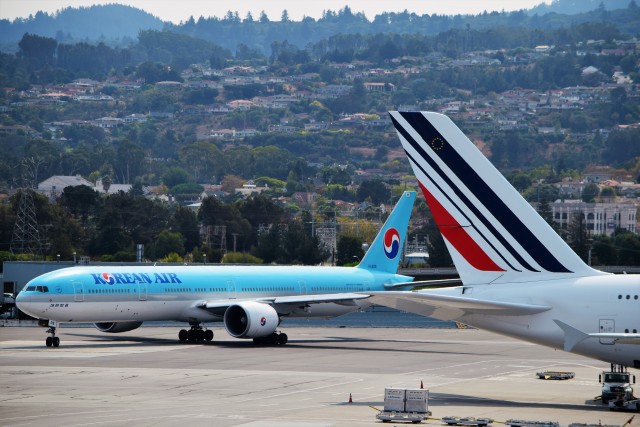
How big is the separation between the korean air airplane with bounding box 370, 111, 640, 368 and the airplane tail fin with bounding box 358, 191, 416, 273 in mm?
32454

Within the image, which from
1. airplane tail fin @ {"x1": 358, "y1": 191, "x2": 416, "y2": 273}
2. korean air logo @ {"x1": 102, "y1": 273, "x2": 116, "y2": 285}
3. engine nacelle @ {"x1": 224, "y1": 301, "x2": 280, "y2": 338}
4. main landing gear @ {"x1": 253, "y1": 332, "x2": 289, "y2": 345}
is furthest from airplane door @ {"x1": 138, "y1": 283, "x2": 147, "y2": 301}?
airplane tail fin @ {"x1": 358, "y1": 191, "x2": 416, "y2": 273}

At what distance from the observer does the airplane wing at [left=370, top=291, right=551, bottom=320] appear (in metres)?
32.1

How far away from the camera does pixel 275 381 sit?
136 ft

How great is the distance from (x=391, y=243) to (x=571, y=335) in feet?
114

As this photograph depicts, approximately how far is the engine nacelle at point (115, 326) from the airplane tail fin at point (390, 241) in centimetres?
1319

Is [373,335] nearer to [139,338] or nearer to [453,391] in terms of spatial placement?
[139,338]

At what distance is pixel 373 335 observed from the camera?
219 ft

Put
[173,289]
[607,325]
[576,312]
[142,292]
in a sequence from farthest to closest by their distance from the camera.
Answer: [173,289], [142,292], [576,312], [607,325]

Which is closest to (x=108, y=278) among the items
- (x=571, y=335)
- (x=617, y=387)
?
(x=617, y=387)

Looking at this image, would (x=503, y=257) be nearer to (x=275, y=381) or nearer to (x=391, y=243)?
(x=275, y=381)

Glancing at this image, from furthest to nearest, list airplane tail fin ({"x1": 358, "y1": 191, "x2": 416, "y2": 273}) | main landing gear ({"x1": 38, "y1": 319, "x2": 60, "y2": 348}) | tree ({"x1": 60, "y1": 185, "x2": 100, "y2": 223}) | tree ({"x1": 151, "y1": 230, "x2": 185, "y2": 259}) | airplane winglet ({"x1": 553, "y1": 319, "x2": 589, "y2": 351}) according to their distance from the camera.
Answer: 1. tree ({"x1": 60, "y1": 185, "x2": 100, "y2": 223})
2. tree ({"x1": 151, "y1": 230, "x2": 185, "y2": 259})
3. airplane tail fin ({"x1": 358, "y1": 191, "x2": 416, "y2": 273})
4. main landing gear ({"x1": 38, "y1": 319, "x2": 60, "y2": 348})
5. airplane winglet ({"x1": 553, "y1": 319, "x2": 589, "y2": 351})

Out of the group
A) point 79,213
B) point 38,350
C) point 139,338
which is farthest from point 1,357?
point 79,213

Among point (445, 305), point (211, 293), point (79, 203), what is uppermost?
point (79, 203)

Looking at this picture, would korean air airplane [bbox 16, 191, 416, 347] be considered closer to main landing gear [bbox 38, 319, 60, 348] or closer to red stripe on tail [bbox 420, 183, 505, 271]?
main landing gear [bbox 38, 319, 60, 348]
